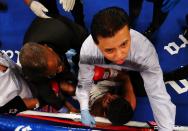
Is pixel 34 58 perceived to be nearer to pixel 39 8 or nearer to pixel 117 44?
pixel 117 44

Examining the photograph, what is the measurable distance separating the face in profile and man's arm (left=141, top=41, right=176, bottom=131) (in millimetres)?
113

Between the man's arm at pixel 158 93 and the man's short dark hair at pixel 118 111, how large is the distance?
11cm

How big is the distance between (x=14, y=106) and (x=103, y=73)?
15.5 inches

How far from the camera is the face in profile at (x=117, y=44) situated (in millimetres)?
1108

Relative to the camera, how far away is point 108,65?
1.39m

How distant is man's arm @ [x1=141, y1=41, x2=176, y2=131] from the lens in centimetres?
125

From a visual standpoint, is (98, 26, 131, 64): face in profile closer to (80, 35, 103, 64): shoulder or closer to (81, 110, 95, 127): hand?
(80, 35, 103, 64): shoulder

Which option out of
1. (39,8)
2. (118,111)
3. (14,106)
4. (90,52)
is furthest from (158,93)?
(39,8)

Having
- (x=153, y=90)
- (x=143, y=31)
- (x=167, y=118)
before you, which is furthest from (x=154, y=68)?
(x=143, y=31)

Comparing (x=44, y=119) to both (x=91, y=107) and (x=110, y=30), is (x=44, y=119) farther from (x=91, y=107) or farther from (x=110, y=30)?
(x=110, y=30)

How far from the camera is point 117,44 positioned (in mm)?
1115

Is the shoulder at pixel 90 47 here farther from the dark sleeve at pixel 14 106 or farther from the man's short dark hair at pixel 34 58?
the dark sleeve at pixel 14 106

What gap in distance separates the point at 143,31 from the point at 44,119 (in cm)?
70

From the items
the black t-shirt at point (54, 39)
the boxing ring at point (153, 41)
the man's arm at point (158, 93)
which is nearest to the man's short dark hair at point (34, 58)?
the black t-shirt at point (54, 39)
